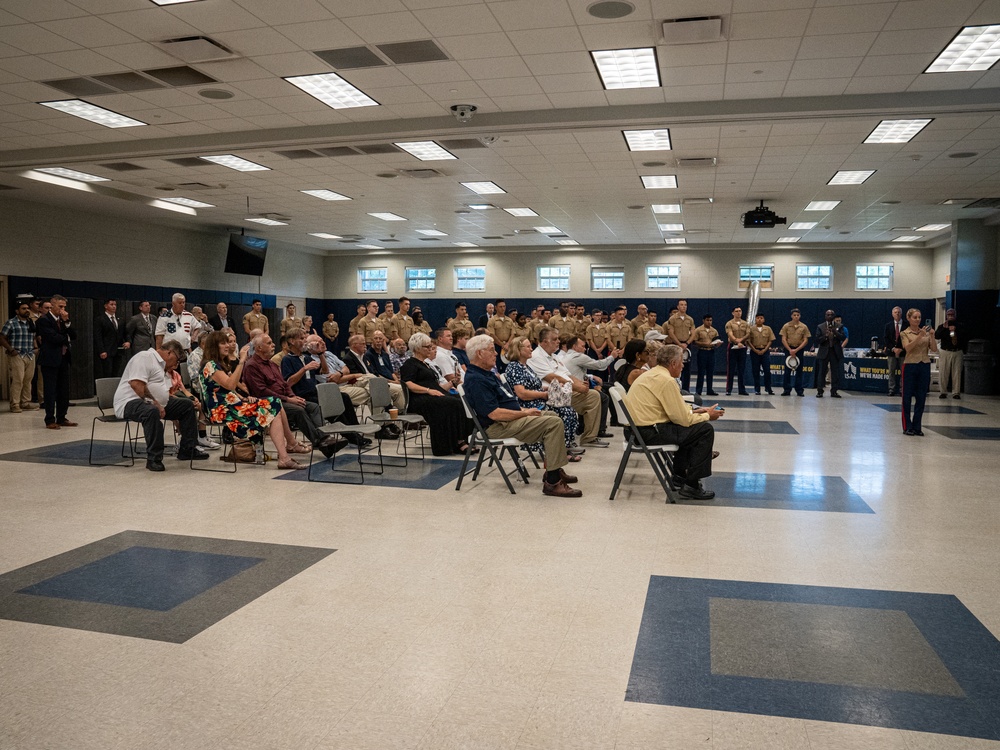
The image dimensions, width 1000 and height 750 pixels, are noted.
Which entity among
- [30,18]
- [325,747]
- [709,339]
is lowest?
[325,747]

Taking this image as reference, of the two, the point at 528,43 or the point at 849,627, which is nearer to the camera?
the point at 849,627

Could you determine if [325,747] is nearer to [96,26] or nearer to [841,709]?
[841,709]

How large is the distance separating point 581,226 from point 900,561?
14.0 m

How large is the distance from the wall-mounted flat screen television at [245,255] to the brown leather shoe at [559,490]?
1338 cm

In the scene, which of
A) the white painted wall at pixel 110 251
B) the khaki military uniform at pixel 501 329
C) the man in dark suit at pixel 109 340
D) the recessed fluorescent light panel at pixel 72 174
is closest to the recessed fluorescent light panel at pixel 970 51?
the khaki military uniform at pixel 501 329

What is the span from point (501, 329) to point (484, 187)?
8.61 ft

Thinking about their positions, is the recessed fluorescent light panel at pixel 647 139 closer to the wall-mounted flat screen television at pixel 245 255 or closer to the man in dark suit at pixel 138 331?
the man in dark suit at pixel 138 331

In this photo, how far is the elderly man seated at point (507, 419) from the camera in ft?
18.8

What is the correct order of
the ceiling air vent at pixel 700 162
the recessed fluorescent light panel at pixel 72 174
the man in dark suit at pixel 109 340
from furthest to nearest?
the man in dark suit at pixel 109 340, the recessed fluorescent light panel at pixel 72 174, the ceiling air vent at pixel 700 162

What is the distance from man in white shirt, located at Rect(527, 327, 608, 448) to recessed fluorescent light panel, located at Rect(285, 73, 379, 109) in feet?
10.5

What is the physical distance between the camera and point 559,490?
576 cm

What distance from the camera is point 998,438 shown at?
28.8 ft

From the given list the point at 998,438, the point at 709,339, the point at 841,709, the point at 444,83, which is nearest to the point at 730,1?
the point at 444,83

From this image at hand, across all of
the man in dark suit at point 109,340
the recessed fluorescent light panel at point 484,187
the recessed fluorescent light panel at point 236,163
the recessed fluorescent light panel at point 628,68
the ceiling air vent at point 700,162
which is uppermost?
the recessed fluorescent light panel at point 628,68
